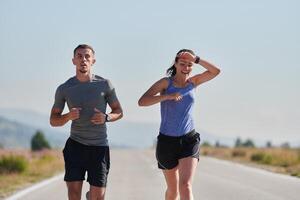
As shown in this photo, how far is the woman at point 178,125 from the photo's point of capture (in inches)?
359

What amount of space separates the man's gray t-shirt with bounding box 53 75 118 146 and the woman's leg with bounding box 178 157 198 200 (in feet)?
3.44

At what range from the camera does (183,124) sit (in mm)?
9219

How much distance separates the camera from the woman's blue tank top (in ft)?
30.0

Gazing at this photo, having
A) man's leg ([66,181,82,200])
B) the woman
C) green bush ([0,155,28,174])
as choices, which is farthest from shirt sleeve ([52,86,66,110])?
green bush ([0,155,28,174])

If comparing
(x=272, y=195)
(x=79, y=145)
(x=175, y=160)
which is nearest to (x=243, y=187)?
(x=272, y=195)

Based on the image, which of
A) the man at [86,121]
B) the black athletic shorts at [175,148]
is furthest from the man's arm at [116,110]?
the black athletic shorts at [175,148]

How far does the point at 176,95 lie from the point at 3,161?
17.5 metres

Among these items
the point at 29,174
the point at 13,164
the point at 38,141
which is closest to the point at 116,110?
the point at 29,174

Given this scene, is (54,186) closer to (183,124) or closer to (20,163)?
(20,163)

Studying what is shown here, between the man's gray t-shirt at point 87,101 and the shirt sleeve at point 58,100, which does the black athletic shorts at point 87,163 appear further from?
the shirt sleeve at point 58,100

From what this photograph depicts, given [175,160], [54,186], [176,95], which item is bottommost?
[54,186]

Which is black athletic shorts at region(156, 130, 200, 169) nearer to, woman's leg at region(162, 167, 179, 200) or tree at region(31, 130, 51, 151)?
woman's leg at region(162, 167, 179, 200)

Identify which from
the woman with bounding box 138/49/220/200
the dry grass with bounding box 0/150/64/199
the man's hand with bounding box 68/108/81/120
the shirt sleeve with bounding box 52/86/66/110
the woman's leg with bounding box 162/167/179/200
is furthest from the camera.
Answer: the dry grass with bounding box 0/150/64/199

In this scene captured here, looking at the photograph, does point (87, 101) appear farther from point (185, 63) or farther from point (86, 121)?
point (185, 63)
